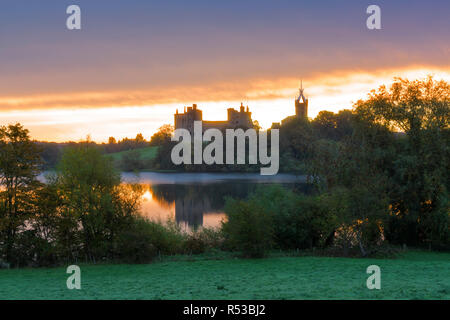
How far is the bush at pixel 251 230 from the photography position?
22869 millimetres

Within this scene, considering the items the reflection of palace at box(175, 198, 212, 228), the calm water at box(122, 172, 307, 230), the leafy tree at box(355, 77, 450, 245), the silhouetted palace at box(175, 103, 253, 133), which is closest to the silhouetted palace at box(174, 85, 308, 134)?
the silhouetted palace at box(175, 103, 253, 133)

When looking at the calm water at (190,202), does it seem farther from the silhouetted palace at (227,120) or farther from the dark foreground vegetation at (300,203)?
Answer: the silhouetted palace at (227,120)

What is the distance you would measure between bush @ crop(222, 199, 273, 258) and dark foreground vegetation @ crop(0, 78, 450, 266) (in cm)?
6

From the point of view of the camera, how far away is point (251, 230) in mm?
22906

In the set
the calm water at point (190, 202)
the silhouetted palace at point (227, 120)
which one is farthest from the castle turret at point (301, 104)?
the calm water at point (190, 202)

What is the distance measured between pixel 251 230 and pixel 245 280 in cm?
625

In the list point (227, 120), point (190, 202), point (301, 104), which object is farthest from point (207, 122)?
point (190, 202)

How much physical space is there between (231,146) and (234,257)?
52571 millimetres

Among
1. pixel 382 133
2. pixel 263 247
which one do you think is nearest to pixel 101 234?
pixel 263 247

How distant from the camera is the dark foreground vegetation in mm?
22984

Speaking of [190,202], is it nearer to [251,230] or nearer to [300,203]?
[300,203]

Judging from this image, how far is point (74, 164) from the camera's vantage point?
2547 centimetres
